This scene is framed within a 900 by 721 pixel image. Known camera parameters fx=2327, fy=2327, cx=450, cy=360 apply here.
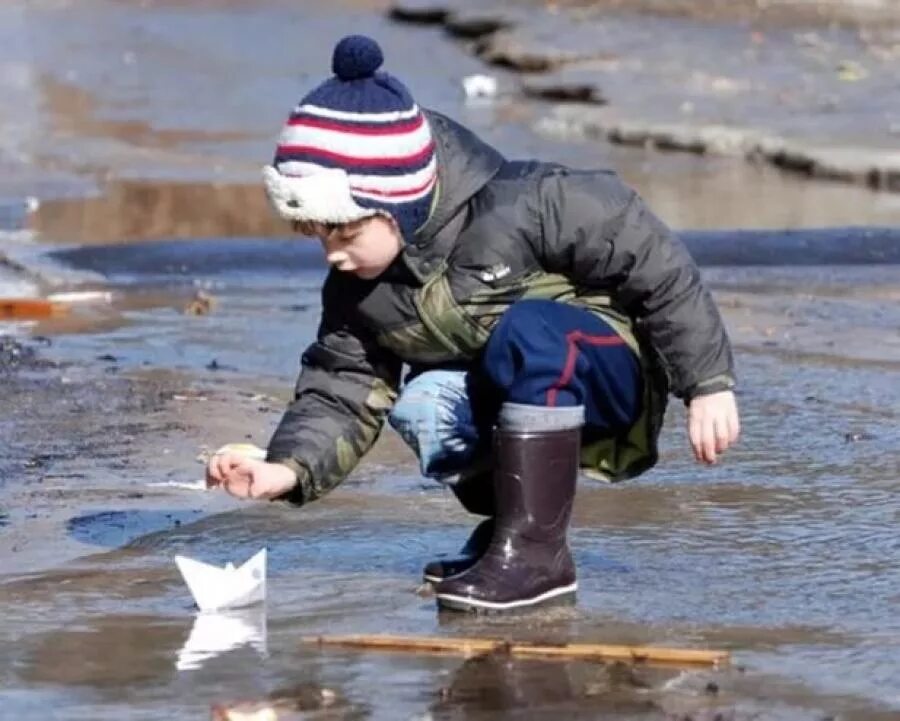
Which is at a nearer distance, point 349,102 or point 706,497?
point 349,102

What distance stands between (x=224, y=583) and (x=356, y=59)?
3.09 ft

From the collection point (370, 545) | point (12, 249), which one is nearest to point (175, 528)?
point (370, 545)

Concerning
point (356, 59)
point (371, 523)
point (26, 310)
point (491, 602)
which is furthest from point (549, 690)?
point (26, 310)

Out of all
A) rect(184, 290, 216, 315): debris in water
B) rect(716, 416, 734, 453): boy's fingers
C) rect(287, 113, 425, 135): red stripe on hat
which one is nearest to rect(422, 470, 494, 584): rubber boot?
rect(716, 416, 734, 453): boy's fingers

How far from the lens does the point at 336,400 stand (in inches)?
170

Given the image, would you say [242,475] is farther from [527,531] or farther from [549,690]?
[549,690]

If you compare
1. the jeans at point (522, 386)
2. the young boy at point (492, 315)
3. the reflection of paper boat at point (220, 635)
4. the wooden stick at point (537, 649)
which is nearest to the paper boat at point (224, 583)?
the reflection of paper boat at point (220, 635)

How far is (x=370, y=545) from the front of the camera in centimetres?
461

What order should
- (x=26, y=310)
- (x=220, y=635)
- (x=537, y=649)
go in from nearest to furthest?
(x=537, y=649) < (x=220, y=635) < (x=26, y=310)

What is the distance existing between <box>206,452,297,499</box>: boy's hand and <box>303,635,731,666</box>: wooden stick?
1.21 ft

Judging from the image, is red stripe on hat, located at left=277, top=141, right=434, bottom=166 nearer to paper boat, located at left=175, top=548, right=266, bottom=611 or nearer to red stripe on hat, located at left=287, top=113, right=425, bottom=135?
red stripe on hat, located at left=287, top=113, right=425, bottom=135

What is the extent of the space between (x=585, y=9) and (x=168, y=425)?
1578 centimetres

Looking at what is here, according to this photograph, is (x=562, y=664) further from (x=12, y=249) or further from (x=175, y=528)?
(x=12, y=249)

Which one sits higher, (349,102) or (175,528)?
(349,102)
